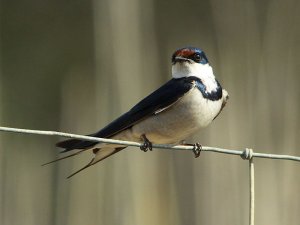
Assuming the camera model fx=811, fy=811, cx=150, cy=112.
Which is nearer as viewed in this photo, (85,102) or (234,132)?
(234,132)

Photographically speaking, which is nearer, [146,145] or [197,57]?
[146,145]

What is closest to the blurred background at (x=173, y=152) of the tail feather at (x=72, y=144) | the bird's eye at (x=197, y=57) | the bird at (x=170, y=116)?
the bird's eye at (x=197, y=57)

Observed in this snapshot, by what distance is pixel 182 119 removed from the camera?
216 cm

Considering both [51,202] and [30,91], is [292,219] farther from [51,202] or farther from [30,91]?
[30,91]

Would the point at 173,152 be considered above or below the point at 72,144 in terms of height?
above

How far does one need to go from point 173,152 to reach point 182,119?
4.16ft

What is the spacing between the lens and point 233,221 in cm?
314

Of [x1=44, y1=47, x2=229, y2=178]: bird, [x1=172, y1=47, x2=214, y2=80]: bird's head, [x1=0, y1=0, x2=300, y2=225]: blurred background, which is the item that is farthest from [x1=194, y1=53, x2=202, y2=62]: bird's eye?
[x1=0, y1=0, x2=300, y2=225]: blurred background

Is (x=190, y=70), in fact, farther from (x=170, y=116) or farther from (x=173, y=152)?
(x=173, y=152)

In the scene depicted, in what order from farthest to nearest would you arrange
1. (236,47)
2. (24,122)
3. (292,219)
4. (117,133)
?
(24,122)
(236,47)
(292,219)
(117,133)

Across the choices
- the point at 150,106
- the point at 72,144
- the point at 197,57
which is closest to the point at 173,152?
the point at 197,57

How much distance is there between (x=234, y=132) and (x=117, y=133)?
3.31 ft

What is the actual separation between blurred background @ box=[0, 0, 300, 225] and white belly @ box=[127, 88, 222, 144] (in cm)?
96

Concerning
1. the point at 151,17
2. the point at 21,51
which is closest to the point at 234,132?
the point at 151,17
